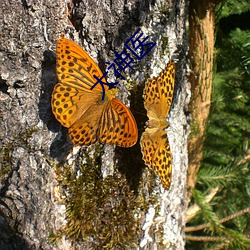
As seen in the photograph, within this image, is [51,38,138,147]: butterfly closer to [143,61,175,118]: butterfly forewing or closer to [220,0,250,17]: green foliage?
[143,61,175,118]: butterfly forewing

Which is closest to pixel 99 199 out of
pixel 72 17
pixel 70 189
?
pixel 70 189

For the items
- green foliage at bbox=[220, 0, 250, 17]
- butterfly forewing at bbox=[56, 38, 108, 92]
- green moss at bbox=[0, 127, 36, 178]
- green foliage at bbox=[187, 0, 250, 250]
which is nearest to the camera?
butterfly forewing at bbox=[56, 38, 108, 92]

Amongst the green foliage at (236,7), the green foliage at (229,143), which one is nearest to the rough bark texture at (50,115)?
the green foliage at (229,143)

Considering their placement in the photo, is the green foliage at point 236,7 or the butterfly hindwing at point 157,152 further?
the green foliage at point 236,7

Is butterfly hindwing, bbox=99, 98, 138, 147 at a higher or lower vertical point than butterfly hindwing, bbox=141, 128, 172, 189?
higher

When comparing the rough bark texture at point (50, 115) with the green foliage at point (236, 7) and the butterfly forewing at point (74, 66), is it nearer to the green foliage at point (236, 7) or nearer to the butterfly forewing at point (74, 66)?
the butterfly forewing at point (74, 66)

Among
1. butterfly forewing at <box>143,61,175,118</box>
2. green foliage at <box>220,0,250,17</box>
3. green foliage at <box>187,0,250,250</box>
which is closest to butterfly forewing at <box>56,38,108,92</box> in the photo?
butterfly forewing at <box>143,61,175,118</box>

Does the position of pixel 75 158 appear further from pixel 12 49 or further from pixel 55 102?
pixel 12 49
